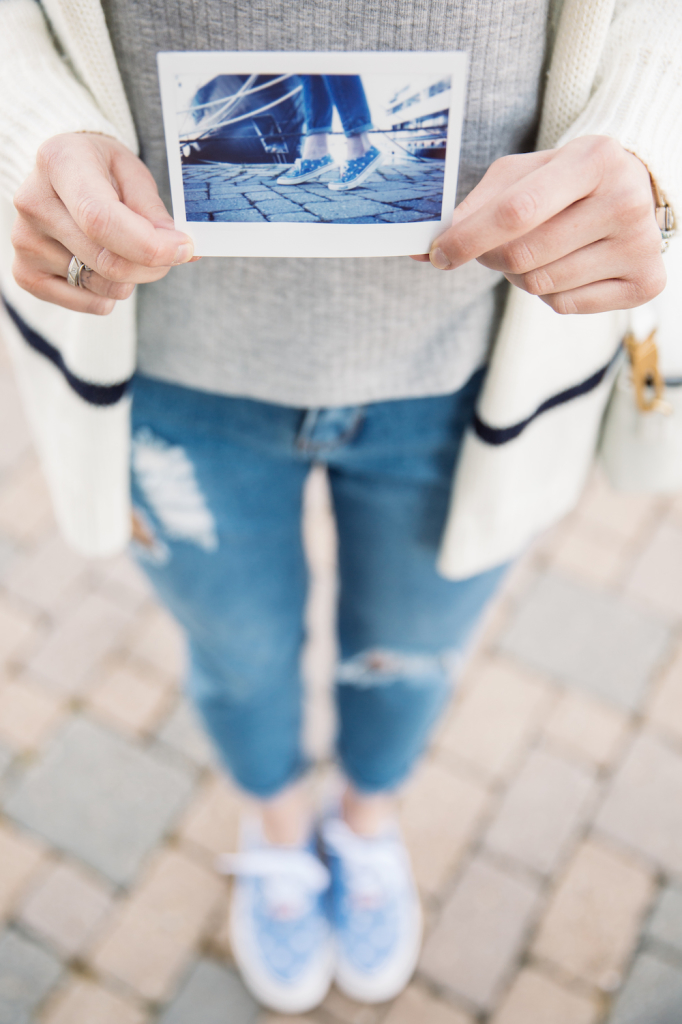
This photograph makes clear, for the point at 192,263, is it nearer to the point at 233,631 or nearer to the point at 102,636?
the point at 233,631

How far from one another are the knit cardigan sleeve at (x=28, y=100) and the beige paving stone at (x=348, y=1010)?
1393mm

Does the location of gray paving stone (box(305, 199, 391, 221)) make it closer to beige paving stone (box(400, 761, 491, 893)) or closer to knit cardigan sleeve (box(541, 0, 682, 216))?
knit cardigan sleeve (box(541, 0, 682, 216))

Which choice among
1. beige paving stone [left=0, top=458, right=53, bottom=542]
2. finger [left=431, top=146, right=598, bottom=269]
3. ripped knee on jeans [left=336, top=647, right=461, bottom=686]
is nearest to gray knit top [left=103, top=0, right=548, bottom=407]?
finger [left=431, top=146, right=598, bottom=269]

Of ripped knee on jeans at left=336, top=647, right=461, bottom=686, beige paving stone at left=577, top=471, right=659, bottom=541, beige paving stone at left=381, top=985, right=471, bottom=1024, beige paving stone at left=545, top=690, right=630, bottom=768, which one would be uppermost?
ripped knee on jeans at left=336, top=647, right=461, bottom=686

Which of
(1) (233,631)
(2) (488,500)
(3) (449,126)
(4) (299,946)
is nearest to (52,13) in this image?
(3) (449,126)

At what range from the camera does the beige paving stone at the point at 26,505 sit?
Answer: 211 centimetres

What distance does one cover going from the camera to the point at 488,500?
96cm

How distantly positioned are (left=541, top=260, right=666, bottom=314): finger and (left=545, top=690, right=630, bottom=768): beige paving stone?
4.22ft

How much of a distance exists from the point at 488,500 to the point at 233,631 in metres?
0.41

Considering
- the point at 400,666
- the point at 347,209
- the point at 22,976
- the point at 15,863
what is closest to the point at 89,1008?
the point at 22,976

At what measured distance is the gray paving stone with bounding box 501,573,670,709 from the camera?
1844mm

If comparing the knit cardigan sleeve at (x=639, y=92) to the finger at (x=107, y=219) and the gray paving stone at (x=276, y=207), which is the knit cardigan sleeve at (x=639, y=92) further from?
the finger at (x=107, y=219)

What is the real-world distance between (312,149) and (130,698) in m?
1.44

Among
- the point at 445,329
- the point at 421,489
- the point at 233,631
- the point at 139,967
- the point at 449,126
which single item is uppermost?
the point at 449,126
